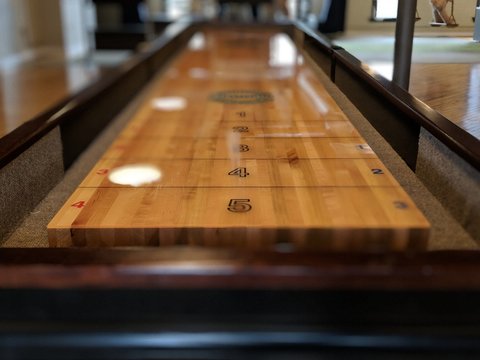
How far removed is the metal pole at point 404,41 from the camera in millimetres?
2092

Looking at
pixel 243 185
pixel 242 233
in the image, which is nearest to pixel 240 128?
pixel 243 185

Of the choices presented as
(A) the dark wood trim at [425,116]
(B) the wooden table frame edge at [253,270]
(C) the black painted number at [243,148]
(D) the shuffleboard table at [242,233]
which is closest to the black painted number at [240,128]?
(D) the shuffleboard table at [242,233]

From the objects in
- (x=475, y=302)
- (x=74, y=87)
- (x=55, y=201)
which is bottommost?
(x=74, y=87)

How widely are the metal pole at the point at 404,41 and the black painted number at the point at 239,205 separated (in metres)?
0.97

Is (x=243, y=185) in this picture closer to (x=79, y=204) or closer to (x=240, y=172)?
(x=240, y=172)

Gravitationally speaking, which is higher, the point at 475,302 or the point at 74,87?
the point at 475,302

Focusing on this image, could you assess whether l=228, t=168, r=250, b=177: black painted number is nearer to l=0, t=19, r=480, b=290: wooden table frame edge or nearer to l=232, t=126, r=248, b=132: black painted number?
l=232, t=126, r=248, b=132: black painted number

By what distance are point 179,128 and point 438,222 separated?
114cm

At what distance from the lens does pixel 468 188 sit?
4.33ft

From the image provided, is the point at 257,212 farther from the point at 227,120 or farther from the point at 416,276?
the point at 227,120

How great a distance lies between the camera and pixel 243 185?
1.51 meters

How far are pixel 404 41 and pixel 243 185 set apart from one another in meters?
1.07

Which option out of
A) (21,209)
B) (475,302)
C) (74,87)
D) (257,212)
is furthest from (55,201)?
(74,87)

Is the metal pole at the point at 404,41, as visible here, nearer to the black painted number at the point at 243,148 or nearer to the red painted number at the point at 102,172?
the black painted number at the point at 243,148
